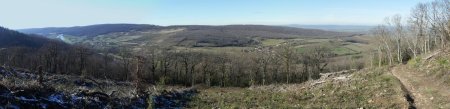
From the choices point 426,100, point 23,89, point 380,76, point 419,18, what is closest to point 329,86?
point 380,76

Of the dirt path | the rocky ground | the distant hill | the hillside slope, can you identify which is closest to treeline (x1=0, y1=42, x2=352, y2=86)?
the hillside slope

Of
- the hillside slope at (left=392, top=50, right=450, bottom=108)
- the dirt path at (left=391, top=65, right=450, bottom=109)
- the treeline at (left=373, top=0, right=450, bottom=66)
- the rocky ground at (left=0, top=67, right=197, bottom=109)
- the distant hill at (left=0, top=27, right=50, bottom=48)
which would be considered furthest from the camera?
the distant hill at (left=0, top=27, right=50, bottom=48)

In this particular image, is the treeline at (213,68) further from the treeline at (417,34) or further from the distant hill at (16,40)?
the distant hill at (16,40)

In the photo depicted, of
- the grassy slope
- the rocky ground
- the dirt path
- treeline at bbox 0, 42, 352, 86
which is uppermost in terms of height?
the rocky ground

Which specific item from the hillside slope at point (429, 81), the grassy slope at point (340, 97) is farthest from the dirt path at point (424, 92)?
the grassy slope at point (340, 97)

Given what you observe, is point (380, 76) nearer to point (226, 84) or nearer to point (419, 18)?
point (419, 18)

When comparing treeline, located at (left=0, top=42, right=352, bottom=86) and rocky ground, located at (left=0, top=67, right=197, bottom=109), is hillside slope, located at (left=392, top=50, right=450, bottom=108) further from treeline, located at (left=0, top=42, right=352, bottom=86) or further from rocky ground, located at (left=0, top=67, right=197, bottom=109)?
treeline, located at (left=0, top=42, right=352, bottom=86)
